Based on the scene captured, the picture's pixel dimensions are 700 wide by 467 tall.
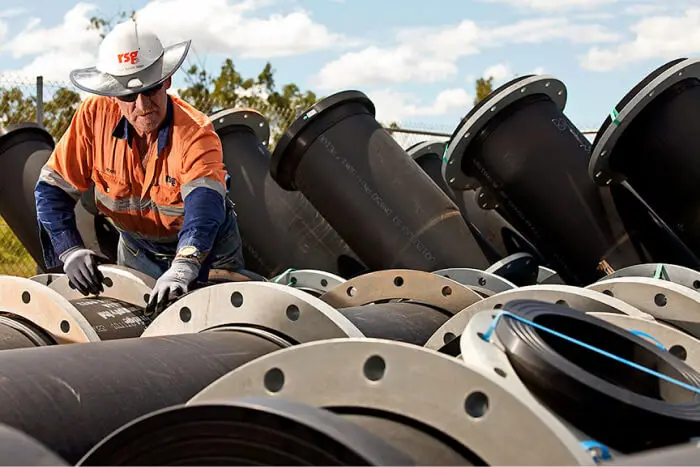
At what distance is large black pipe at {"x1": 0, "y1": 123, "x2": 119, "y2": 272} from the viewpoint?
17.1ft

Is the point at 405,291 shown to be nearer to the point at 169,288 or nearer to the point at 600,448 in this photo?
the point at 169,288

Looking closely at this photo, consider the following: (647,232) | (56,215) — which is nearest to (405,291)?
(56,215)

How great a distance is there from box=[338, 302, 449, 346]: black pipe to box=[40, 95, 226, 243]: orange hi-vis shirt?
84cm

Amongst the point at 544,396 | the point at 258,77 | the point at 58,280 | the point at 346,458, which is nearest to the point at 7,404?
the point at 346,458

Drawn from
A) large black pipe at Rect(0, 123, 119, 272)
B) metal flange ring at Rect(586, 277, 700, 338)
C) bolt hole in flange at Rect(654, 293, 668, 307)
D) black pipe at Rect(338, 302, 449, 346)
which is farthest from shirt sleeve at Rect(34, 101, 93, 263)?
bolt hole in flange at Rect(654, 293, 668, 307)

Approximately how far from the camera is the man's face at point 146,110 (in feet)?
11.3

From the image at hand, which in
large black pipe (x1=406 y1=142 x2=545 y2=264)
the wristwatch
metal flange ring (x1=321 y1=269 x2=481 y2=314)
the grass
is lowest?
the grass

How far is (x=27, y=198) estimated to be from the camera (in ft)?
17.3

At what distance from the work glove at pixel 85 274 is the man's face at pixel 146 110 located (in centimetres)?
52

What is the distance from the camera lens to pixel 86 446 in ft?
5.21

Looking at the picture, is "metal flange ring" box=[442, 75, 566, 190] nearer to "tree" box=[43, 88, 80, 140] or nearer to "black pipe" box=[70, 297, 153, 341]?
"black pipe" box=[70, 297, 153, 341]

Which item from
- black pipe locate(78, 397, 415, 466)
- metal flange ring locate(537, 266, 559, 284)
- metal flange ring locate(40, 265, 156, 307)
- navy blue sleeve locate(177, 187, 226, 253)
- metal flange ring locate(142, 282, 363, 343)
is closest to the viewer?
black pipe locate(78, 397, 415, 466)

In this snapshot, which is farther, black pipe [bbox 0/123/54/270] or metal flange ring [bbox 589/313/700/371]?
black pipe [bbox 0/123/54/270]

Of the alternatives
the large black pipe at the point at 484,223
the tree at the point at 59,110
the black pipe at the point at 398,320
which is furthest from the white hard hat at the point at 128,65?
the tree at the point at 59,110
